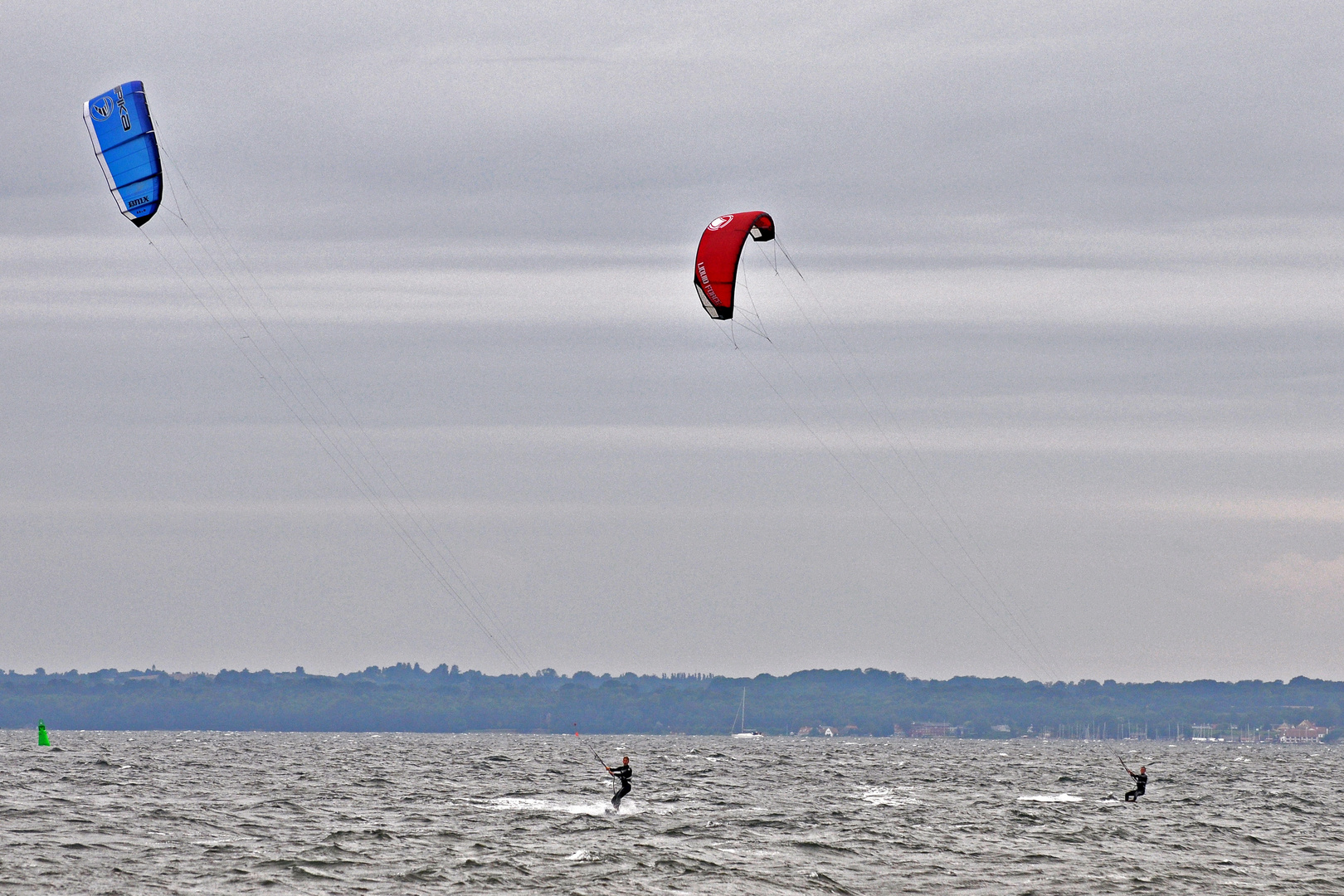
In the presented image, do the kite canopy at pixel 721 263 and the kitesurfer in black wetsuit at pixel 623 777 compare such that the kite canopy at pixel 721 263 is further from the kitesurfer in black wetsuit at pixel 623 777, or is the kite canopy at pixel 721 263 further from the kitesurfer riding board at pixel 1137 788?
the kitesurfer riding board at pixel 1137 788

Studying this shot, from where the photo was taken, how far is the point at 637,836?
40.5 metres

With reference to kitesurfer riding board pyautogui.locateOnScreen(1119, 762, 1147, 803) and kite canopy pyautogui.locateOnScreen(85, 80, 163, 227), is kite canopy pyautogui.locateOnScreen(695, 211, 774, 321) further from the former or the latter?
kitesurfer riding board pyautogui.locateOnScreen(1119, 762, 1147, 803)

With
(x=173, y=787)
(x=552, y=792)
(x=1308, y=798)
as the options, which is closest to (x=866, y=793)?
(x=552, y=792)

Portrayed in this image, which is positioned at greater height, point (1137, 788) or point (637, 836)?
point (1137, 788)

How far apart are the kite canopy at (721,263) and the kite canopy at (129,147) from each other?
15017 millimetres

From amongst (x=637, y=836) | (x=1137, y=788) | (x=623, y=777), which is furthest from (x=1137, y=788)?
(x=637, y=836)

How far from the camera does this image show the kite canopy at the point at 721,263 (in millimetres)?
43625

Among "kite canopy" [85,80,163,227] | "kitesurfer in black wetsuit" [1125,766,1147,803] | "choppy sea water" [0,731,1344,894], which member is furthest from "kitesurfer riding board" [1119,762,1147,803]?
"kite canopy" [85,80,163,227]

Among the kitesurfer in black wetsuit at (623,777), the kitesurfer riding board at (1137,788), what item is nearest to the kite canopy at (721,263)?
the kitesurfer in black wetsuit at (623,777)

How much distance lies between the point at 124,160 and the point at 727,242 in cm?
1645

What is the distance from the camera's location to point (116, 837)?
3772 cm

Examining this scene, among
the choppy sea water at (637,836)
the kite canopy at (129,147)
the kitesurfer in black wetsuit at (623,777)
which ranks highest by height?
the kite canopy at (129,147)

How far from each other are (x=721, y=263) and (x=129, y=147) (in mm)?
16051

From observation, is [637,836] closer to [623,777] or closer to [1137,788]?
[623,777]
